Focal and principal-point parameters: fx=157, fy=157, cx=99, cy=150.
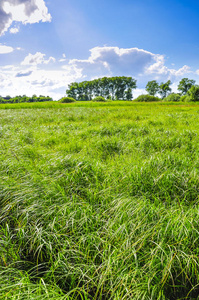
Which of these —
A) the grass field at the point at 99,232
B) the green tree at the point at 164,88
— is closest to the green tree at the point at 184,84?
the green tree at the point at 164,88

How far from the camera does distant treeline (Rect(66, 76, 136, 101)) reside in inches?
4158

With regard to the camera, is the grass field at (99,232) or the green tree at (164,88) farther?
the green tree at (164,88)

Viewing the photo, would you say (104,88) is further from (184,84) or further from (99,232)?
(99,232)

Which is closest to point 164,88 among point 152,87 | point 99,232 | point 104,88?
point 152,87

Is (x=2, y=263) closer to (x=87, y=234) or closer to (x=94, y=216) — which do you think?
(x=87, y=234)

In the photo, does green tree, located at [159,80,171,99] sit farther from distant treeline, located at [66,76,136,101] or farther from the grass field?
the grass field

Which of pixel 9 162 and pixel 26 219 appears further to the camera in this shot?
pixel 9 162

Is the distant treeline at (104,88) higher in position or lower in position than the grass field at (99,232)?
higher

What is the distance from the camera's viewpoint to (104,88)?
112000mm

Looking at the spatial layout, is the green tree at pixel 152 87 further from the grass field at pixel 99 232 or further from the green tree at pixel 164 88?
the grass field at pixel 99 232

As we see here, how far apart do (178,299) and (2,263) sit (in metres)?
1.70

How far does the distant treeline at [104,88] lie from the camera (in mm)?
105625

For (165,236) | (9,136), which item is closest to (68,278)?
(165,236)

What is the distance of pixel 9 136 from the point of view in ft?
20.0
